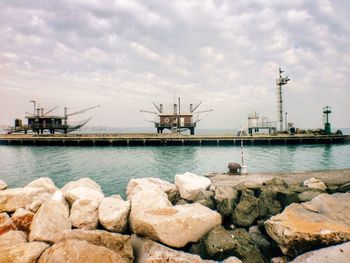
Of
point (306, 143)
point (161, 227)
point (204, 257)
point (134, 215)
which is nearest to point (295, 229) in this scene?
point (204, 257)

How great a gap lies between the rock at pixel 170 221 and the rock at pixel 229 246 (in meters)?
0.36

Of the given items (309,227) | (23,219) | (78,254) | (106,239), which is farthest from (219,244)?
(23,219)

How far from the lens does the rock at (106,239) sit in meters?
5.21

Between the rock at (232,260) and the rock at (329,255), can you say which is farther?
the rock at (232,260)

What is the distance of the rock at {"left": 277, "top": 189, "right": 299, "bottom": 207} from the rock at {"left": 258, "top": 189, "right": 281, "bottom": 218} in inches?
13.3

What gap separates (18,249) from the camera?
16.5 ft

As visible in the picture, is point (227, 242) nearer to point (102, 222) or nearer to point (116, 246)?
point (116, 246)

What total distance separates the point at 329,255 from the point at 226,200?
2.84 meters

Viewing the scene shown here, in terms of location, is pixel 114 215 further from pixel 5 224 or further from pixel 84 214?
pixel 5 224

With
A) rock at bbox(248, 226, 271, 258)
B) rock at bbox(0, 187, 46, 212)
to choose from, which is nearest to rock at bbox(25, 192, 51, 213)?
rock at bbox(0, 187, 46, 212)

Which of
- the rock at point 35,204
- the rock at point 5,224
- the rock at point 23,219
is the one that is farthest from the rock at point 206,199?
the rock at point 5,224

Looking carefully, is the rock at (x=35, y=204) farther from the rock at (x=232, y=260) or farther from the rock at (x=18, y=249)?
the rock at (x=232, y=260)

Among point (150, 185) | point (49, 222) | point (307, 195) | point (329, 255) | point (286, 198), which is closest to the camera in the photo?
point (329, 255)

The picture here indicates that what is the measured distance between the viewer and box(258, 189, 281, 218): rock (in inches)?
278
